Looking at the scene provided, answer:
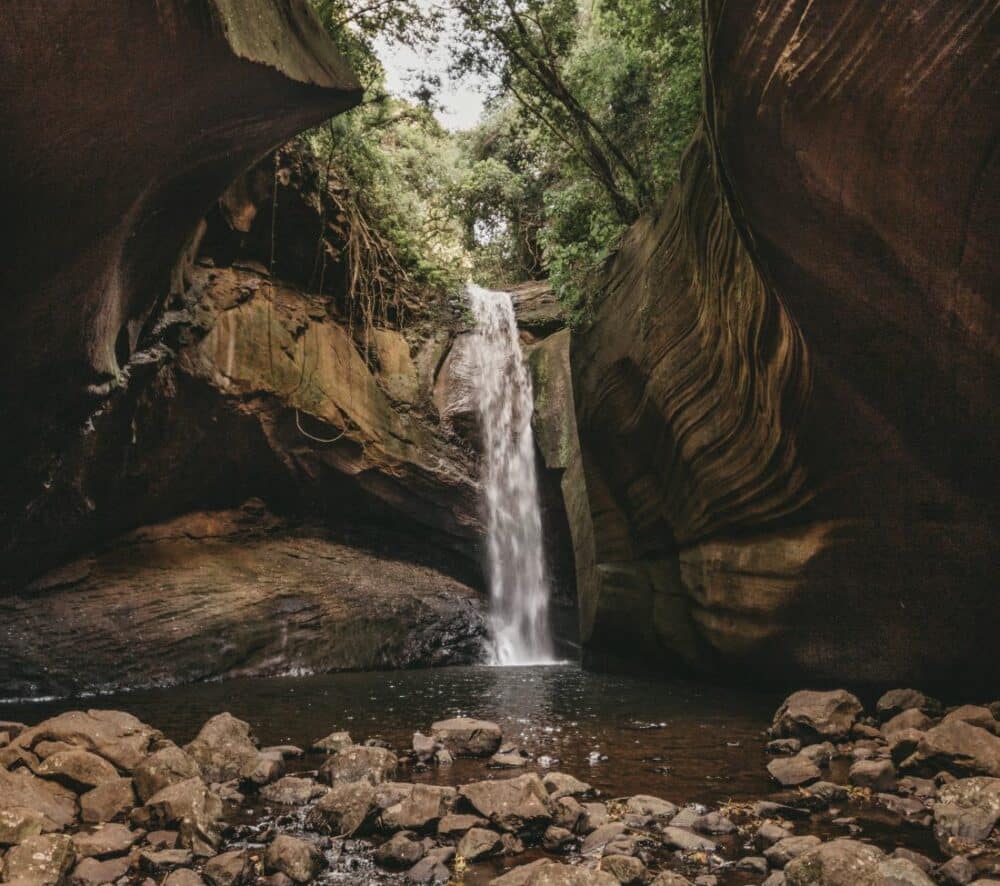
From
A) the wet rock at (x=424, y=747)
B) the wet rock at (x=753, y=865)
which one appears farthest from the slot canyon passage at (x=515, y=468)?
the wet rock at (x=424, y=747)

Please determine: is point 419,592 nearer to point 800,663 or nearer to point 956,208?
point 800,663

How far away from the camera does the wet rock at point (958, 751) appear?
4.02 metres

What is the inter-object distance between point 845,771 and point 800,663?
2.35 metres

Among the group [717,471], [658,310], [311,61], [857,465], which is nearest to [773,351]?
[857,465]

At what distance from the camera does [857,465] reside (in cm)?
575

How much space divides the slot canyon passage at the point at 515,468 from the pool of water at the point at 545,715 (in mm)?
69

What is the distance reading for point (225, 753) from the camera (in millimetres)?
4621

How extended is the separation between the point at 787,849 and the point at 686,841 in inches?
17.5

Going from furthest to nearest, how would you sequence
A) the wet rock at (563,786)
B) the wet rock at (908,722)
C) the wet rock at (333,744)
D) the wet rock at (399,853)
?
the wet rock at (908,722) → the wet rock at (333,744) → the wet rock at (563,786) → the wet rock at (399,853)

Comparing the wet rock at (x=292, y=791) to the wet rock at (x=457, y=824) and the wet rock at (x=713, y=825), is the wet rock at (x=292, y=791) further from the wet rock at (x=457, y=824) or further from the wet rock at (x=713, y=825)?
the wet rock at (x=713, y=825)

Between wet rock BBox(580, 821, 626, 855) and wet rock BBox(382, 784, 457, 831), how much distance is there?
71cm

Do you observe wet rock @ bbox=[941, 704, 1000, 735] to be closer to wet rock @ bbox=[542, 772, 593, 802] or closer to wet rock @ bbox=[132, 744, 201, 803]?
wet rock @ bbox=[542, 772, 593, 802]

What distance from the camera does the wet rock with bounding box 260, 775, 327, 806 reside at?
4047 mm

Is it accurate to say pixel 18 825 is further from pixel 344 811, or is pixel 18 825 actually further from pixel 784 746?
pixel 784 746
